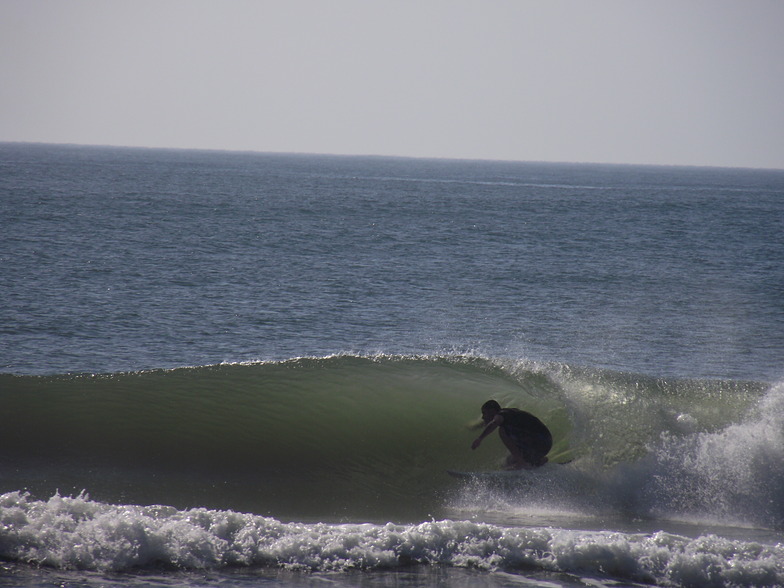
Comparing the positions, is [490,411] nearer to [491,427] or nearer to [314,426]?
[491,427]

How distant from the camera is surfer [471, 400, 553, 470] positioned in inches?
381

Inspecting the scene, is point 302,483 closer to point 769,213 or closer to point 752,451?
point 752,451

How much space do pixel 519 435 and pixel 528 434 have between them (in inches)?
4.5

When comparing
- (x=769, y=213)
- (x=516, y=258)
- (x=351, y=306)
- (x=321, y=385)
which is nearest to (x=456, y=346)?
(x=351, y=306)

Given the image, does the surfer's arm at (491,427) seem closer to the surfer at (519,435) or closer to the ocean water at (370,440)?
the surfer at (519,435)

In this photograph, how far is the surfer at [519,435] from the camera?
9672mm

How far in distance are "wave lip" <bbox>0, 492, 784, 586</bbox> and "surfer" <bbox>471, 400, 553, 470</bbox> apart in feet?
6.90

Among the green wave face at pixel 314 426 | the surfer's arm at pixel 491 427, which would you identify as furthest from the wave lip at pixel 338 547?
the surfer's arm at pixel 491 427

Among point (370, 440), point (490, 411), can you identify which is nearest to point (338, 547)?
point (370, 440)

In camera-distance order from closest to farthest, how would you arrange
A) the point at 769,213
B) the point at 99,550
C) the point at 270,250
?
the point at 99,550, the point at 270,250, the point at 769,213

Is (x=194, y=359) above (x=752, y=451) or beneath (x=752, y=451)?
beneath

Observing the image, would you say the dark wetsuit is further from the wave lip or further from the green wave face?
the wave lip

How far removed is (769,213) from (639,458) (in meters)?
70.9

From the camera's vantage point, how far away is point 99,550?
691cm
